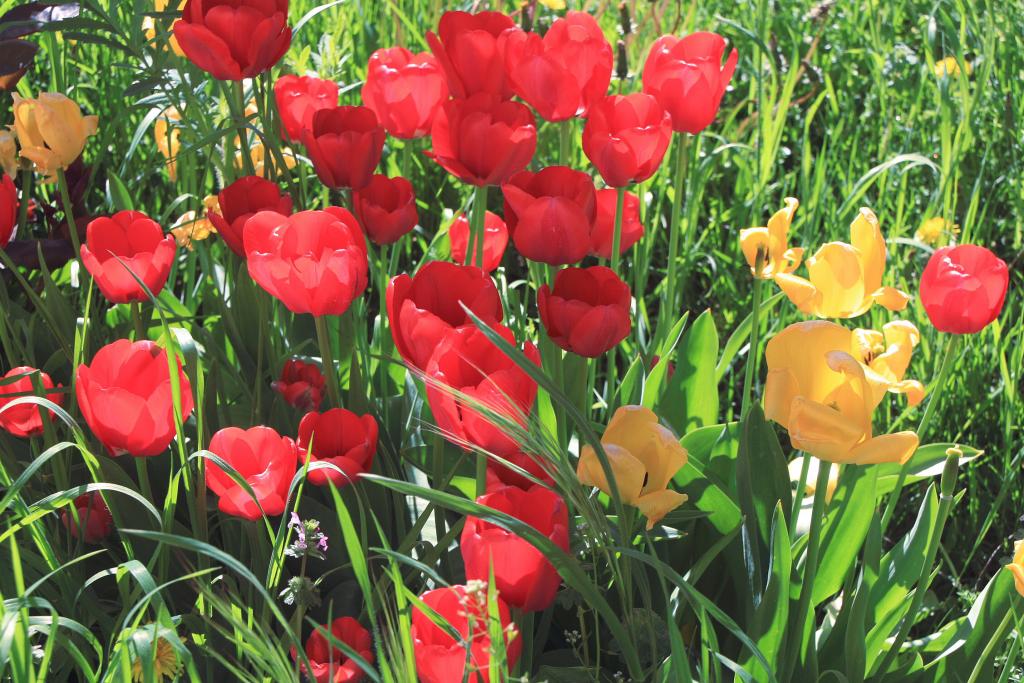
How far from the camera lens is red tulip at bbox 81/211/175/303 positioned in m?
0.95

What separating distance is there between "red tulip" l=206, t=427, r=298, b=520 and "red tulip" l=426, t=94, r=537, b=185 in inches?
12.1

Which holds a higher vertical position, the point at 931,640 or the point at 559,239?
the point at 559,239

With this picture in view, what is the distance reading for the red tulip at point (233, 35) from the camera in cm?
101

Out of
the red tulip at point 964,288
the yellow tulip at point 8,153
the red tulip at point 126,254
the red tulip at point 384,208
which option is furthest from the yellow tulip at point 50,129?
the red tulip at point 964,288

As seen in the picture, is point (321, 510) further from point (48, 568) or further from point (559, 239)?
point (559, 239)

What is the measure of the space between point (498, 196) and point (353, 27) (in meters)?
0.52

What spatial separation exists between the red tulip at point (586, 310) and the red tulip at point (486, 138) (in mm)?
156

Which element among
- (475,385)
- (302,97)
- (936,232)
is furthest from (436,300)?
(936,232)

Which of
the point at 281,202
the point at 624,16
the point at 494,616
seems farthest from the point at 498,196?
the point at 494,616

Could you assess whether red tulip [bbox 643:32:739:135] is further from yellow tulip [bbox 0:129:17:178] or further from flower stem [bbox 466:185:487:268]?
yellow tulip [bbox 0:129:17:178]

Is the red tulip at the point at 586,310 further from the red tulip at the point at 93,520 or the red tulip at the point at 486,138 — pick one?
the red tulip at the point at 93,520

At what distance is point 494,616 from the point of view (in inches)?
25.5

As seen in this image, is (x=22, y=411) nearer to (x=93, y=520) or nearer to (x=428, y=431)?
(x=93, y=520)

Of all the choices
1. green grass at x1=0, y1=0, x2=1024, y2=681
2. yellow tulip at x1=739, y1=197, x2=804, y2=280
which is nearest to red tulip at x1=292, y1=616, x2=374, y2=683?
green grass at x1=0, y1=0, x2=1024, y2=681
